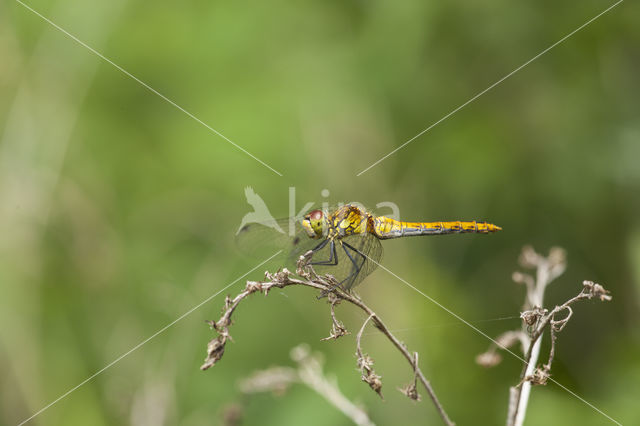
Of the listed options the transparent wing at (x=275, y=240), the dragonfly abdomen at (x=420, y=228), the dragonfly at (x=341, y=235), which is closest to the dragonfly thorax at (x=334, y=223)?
the dragonfly at (x=341, y=235)

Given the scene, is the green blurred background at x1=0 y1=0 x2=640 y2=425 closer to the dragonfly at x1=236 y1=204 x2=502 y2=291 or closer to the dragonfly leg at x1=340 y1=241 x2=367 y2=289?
the dragonfly at x1=236 y1=204 x2=502 y2=291

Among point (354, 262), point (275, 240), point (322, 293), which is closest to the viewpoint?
point (322, 293)

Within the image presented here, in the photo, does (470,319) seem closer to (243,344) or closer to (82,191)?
(243,344)

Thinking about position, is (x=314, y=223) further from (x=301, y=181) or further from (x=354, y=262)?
(x=301, y=181)

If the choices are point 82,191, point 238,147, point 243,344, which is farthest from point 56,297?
point 238,147

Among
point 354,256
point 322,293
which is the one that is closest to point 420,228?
point 354,256
